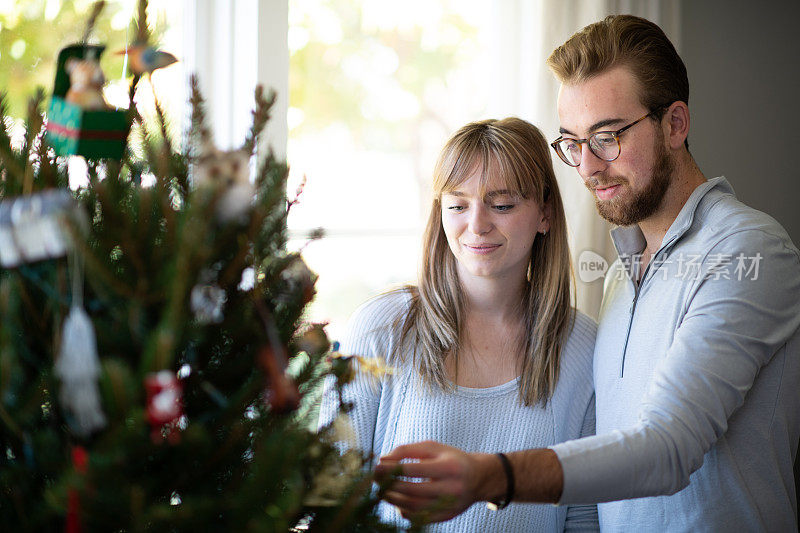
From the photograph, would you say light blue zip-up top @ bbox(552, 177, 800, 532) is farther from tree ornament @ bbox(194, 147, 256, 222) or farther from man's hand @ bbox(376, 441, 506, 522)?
tree ornament @ bbox(194, 147, 256, 222)

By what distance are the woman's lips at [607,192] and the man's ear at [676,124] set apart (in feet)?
0.52

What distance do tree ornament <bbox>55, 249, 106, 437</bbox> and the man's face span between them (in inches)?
49.4

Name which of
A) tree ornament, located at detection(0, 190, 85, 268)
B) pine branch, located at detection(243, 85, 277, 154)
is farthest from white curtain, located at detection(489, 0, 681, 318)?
tree ornament, located at detection(0, 190, 85, 268)

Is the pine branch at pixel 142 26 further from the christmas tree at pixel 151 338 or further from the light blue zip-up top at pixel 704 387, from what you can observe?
the light blue zip-up top at pixel 704 387

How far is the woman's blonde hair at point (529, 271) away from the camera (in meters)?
1.73

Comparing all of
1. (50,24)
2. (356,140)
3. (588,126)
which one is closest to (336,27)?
(356,140)

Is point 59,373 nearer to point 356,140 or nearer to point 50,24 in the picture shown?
point 50,24

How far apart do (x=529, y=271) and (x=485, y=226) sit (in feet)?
0.88

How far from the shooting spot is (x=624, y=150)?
1612 millimetres

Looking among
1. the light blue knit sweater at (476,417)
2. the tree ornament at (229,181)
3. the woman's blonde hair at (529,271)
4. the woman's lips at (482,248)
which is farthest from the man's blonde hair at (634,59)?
the tree ornament at (229,181)

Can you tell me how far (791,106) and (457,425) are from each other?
2487mm

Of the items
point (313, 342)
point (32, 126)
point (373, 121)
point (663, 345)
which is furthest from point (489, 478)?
point (373, 121)

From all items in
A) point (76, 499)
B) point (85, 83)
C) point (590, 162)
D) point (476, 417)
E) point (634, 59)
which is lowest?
point (476, 417)

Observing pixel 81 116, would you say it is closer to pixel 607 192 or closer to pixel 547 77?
pixel 607 192
